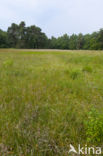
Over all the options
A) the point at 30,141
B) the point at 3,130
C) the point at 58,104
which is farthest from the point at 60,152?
the point at 58,104

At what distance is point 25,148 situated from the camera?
1352 millimetres

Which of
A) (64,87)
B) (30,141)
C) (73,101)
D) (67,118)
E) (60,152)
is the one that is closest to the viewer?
(60,152)

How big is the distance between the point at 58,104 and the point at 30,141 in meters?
1.12

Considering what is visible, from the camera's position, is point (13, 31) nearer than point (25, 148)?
No

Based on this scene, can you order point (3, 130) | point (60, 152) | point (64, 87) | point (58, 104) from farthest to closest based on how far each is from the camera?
point (64, 87)
point (58, 104)
point (3, 130)
point (60, 152)

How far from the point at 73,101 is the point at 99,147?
1.29 meters

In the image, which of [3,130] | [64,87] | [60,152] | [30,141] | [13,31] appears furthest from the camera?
[13,31]

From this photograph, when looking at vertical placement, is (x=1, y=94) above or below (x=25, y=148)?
above

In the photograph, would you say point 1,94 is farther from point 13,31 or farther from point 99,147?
point 13,31

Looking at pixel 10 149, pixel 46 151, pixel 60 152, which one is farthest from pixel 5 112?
pixel 60 152

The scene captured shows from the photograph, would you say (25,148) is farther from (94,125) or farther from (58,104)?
(58,104)

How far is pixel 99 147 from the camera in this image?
140cm

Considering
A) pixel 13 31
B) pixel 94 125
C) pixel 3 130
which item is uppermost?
pixel 13 31

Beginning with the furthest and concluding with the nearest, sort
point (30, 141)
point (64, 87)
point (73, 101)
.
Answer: point (64, 87) < point (73, 101) < point (30, 141)
